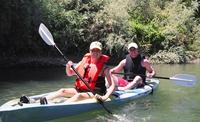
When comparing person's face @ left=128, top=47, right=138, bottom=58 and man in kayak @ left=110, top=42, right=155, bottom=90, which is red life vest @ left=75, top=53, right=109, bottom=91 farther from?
person's face @ left=128, top=47, right=138, bottom=58

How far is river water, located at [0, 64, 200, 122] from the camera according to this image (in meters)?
9.42

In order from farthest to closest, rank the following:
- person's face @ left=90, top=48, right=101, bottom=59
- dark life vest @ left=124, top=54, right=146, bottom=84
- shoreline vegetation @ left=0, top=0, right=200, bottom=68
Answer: shoreline vegetation @ left=0, top=0, right=200, bottom=68 < dark life vest @ left=124, top=54, right=146, bottom=84 < person's face @ left=90, top=48, right=101, bottom=59

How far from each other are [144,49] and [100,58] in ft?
43.9

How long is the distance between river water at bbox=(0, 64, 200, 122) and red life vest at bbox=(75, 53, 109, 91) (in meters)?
0.57

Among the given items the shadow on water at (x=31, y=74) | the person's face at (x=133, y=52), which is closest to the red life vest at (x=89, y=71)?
the person's face at (x=133, y=52)

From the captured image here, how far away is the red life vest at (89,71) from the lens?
30.5 ft

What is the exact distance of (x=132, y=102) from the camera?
10906 mm

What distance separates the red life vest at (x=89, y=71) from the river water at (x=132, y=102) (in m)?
0.57

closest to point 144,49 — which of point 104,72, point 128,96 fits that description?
point 128,96

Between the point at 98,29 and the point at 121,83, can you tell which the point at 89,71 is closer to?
the point at 121,83

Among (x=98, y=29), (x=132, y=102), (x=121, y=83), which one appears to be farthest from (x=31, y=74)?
(x=98, y=29)

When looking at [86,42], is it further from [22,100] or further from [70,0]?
[22,100]

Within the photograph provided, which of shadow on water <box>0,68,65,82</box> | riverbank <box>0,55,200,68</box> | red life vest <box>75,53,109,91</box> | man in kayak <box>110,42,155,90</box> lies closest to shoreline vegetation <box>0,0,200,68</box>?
riverbank <box>0,55,200,68</box>

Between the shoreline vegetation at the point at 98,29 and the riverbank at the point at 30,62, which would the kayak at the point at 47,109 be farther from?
the riverbank at the point at 30,62
